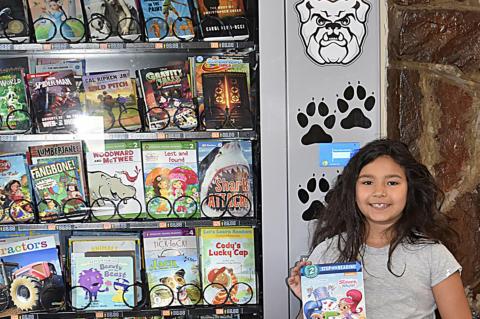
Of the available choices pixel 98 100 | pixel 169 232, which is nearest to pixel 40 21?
pixel 98 100

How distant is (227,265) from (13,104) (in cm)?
111

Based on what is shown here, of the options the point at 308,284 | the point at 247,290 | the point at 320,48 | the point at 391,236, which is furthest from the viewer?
the point at 247,290

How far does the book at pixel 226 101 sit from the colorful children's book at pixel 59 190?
24.1 inches

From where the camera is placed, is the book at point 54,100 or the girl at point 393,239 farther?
the book at point 54,100

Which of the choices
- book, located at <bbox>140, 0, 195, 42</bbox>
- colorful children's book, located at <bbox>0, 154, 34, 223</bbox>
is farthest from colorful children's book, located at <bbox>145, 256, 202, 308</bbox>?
book, located at <bbox>140, 0, 195, 42</bbox>

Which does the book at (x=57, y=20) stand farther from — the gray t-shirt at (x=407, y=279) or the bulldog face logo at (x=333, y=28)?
the gray t-shirt at (x=407, y=279)

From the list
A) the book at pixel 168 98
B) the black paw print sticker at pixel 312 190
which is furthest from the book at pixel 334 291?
the book at pixel 168 98

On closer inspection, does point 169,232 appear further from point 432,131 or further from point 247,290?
point 432,131

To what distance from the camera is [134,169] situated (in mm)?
3102

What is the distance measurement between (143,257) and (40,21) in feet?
3.51

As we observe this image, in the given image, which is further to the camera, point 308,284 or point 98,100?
point 98,100

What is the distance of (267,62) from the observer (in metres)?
2.84

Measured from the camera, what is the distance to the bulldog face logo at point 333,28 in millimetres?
2820

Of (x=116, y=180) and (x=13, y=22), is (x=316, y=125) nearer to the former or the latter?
(x=116, y=180)
